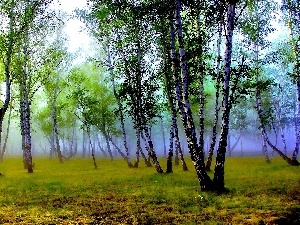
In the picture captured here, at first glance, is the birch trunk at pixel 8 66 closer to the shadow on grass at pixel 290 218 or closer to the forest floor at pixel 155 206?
the forest floor at pixel 155 206

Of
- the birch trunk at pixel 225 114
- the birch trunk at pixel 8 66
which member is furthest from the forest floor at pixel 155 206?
the birch trunk at pixel 8 66

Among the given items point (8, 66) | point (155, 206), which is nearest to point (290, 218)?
point (155, 206)

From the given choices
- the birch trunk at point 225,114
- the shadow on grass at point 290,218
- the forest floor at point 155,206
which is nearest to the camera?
the shadow on grass at point 290,218

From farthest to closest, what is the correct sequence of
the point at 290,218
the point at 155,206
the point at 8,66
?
the point at 8,66 < the point at 155,206 < the point at 290,218

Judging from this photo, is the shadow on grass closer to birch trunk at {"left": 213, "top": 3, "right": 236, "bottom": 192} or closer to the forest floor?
the forest floor

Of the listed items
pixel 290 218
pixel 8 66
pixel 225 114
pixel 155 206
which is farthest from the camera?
pixel 8 66

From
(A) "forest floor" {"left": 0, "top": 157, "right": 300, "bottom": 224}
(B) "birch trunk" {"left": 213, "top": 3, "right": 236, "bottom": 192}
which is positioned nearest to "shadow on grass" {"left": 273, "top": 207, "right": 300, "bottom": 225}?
(A) "forest floor" {"left": 0, "top": 157, "right": 300, "bottom": 224}

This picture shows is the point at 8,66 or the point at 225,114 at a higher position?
the point at 8,66

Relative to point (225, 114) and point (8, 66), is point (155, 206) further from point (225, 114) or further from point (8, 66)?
point (8, 66)

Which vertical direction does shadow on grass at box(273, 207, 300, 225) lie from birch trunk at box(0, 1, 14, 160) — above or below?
below

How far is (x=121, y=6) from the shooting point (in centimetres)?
2025

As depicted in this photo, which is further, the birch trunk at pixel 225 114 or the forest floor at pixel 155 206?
the birch trunk at pixel 225 114

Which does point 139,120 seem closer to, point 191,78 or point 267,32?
point 191,78

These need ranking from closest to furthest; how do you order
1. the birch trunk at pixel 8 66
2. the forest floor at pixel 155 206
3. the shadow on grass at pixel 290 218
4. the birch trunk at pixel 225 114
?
the shadow on grass at pixel 290 218 → the forest floor at pixel 155 206 → the birch trunk at pixel 225 114 → the birch trunk at pixel 8 66
